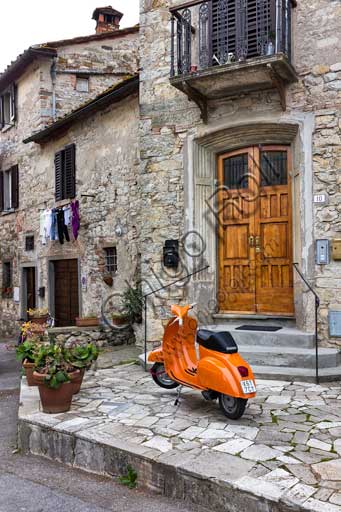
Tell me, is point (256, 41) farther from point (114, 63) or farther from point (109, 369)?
point (114, 63)

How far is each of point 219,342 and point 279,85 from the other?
3.79m

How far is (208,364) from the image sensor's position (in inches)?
176

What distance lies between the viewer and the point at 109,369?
7.06 m

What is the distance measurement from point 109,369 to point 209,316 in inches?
66.6

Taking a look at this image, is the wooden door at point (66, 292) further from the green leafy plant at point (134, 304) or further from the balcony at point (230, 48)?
the balcony at point (230, 48)

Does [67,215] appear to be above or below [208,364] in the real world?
above

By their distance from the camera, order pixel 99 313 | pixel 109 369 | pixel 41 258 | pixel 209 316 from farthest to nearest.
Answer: pixel 41 258 → pixel 99 313 → pixel 209 316 → pixel 109 369

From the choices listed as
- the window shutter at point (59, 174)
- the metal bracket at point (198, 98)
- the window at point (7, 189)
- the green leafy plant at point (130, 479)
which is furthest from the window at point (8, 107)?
the green leafy plant at point (130, 479)

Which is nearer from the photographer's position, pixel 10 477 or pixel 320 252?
pixel 10 477

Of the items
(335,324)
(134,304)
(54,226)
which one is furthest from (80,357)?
(54,226)

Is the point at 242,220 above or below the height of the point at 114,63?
below

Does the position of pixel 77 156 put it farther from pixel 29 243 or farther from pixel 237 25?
pixel 237 25

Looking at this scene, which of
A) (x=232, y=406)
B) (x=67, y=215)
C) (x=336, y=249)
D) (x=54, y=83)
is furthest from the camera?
(x=54, y=83)

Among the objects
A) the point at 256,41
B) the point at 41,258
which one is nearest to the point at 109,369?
the point at 256,41
